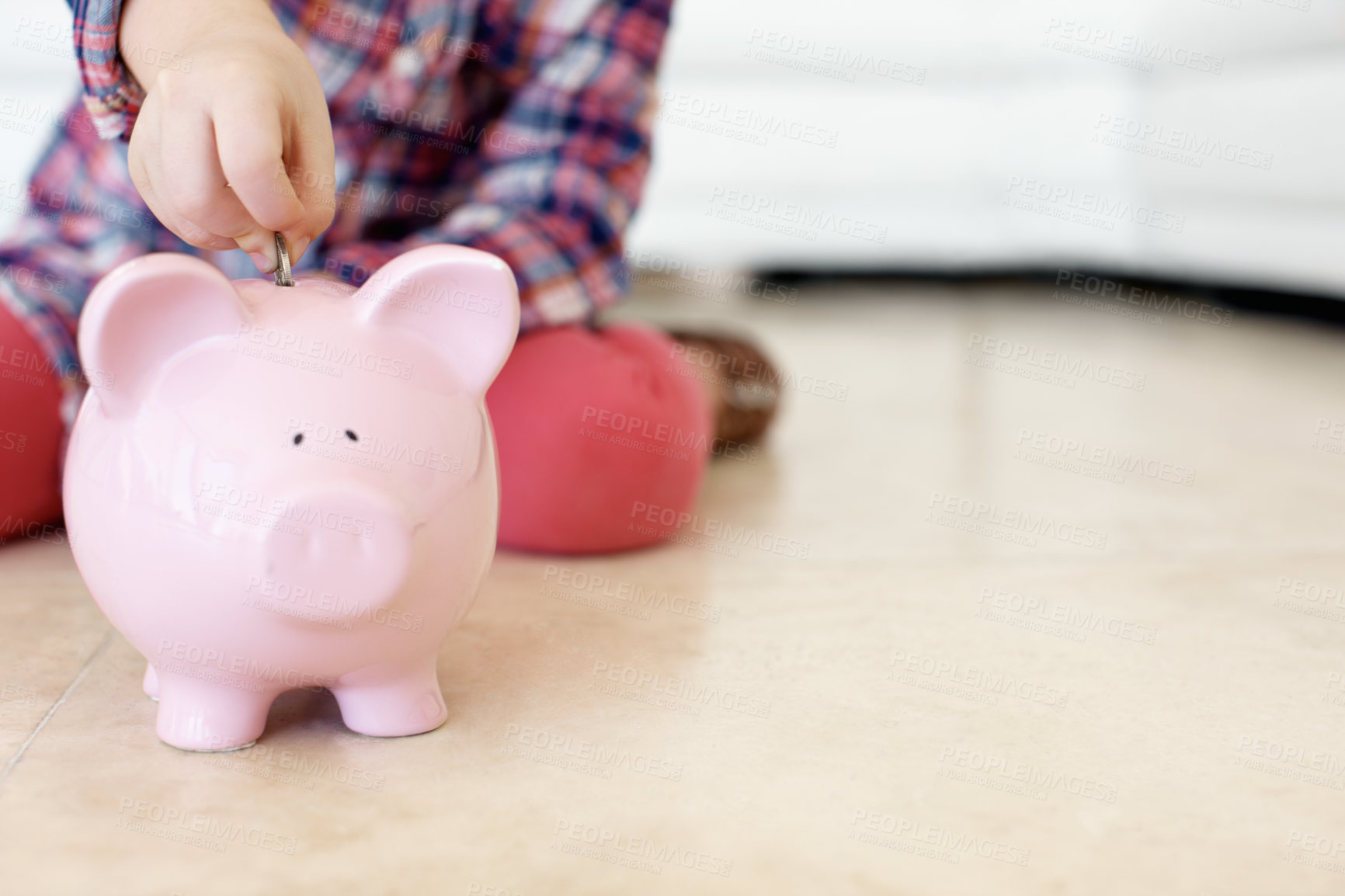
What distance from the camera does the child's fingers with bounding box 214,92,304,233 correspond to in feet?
1.60

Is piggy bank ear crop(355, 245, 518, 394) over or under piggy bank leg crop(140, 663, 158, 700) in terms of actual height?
over

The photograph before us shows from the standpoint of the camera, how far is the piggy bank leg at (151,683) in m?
0.55

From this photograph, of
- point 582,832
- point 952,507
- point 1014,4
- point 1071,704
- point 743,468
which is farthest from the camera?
point 1014,4

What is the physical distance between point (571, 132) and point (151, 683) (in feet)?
1.76

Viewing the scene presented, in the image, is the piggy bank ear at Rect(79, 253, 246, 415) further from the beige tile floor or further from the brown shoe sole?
the brown shoe sole

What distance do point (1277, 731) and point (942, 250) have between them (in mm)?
1625

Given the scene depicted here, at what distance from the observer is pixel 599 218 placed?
0.94m

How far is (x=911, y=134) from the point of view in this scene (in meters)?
2.05

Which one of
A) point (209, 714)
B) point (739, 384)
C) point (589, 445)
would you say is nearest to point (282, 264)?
point (209, 714)

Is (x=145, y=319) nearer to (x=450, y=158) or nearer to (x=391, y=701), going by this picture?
(x=391, y=701)

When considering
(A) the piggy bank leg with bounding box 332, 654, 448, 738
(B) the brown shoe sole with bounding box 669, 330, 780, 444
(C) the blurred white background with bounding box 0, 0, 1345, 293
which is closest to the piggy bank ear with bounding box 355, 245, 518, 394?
(A) the piggy bank leg with bounding box 332, 654, 448, 738

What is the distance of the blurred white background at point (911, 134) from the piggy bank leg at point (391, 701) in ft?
4.71

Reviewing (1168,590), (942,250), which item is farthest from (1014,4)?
(1168,590)

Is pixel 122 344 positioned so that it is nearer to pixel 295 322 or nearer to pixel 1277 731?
pixel 295 322
